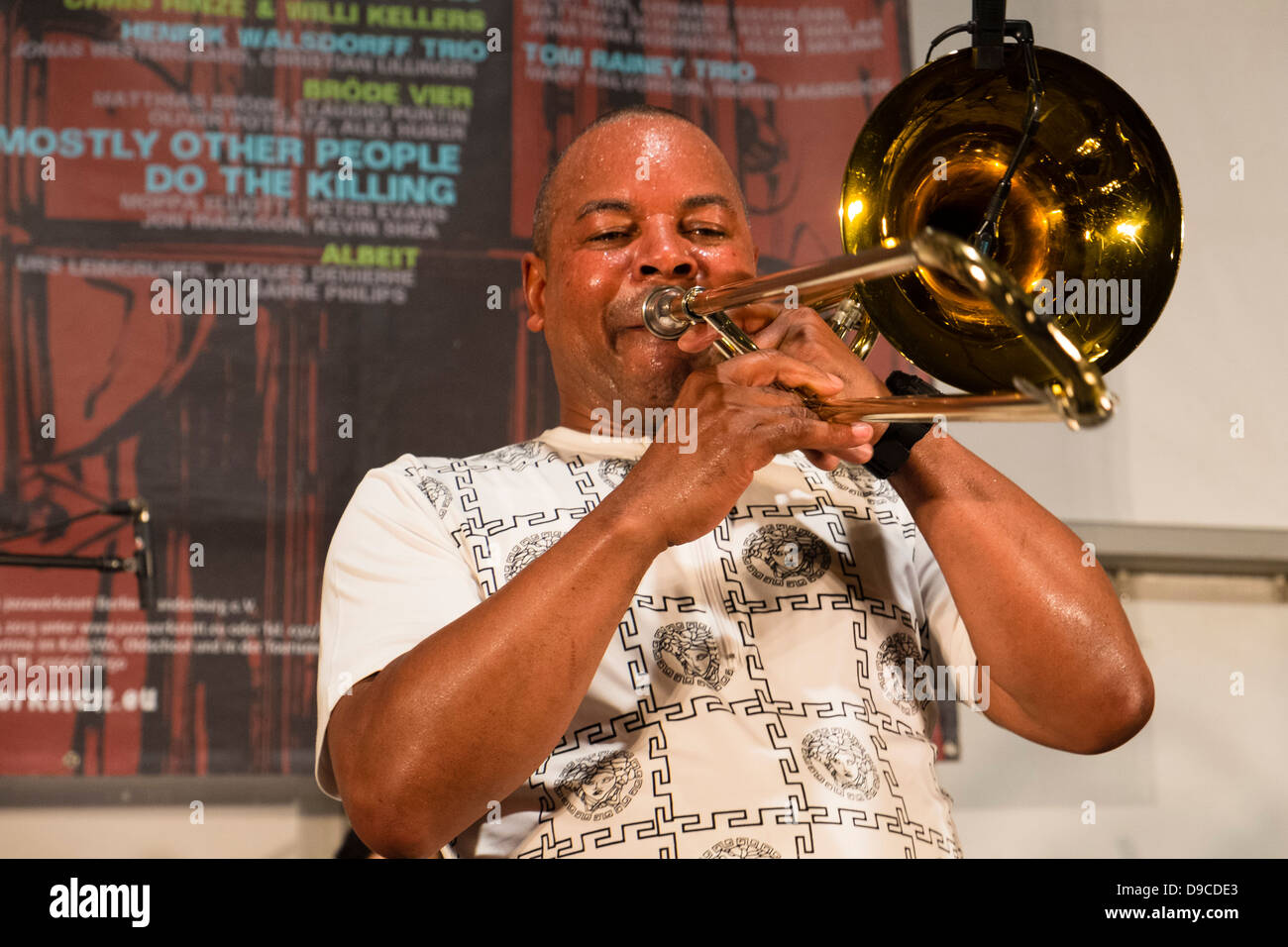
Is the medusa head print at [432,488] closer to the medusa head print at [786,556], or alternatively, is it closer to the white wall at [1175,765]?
the medusa head print at [786,556]

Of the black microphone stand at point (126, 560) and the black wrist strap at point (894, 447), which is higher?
the black wrist strap at point (894, 447)

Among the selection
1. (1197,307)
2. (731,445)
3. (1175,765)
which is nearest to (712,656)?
(731,445)

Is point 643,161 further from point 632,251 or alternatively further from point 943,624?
point 943,624

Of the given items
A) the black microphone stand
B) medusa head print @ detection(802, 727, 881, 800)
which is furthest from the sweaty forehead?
the black microphone stand

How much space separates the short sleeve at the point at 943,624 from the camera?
5.13ft

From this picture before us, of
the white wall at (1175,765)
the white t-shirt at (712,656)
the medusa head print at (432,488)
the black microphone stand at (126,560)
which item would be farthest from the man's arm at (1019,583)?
the black microphone stand at (126,560)

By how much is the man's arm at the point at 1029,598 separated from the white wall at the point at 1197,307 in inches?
59.6

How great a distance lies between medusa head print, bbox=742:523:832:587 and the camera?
1530 mm

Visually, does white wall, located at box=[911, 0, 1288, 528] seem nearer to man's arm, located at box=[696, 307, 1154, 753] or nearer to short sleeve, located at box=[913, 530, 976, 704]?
short sleeve, located at box=[913, 530, 976, 704]

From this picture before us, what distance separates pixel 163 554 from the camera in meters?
2.55

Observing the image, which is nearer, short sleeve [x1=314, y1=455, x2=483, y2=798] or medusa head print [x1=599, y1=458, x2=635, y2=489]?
short sleeve [x1=314, y1=455, x2=483, y2=798]

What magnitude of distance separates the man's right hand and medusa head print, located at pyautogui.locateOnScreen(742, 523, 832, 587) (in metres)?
0.21
